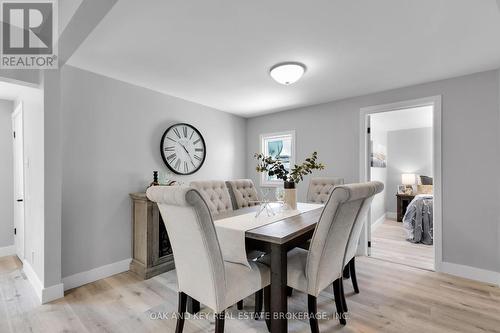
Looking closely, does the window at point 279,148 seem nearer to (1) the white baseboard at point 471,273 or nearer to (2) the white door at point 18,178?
(1) the white baseboard at point 471,273

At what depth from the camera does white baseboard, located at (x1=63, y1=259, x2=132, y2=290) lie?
8.13ft

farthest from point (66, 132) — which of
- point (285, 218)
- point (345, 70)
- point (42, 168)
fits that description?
point (345, 70)

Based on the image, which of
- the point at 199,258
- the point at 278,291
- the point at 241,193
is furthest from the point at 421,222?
the point at 199,258

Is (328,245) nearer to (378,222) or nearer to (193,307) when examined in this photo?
(193,307)

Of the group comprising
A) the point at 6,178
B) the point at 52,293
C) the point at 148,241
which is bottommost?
the point at 52,293

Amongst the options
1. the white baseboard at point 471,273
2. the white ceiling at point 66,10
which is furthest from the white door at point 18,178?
the white baseboard at point 471,273

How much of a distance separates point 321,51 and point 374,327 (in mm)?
2348

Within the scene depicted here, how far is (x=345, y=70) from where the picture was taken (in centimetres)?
263

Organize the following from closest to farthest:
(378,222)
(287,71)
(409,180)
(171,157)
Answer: (287,71) → (171,157) → (378,222) → (409,180)

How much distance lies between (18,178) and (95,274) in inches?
65.9

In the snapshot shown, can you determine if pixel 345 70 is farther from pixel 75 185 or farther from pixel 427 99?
pixel 75 185

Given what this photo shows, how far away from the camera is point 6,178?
3.34 m

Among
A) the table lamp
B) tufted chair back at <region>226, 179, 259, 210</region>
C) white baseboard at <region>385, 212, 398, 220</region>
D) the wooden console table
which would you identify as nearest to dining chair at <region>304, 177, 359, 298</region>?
tufted chair back at <region>226, 179, 259, 210</region>

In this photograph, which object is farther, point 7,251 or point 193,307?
point 7,251
